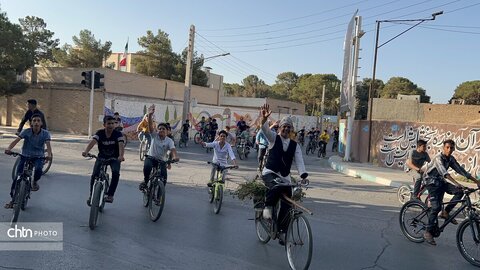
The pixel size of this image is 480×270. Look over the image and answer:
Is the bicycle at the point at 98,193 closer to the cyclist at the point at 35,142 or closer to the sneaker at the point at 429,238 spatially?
the cyclist at the point at 35,142

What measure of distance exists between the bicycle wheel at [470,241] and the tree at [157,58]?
4810 cm

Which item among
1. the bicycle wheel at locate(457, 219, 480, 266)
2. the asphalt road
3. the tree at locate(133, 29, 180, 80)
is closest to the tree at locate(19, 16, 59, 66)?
the tree at locate(133, 29, 180, 80)

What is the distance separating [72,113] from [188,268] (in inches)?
1068

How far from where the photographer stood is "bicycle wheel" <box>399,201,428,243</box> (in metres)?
7.38

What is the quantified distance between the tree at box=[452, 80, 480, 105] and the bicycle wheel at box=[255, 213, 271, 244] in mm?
73298

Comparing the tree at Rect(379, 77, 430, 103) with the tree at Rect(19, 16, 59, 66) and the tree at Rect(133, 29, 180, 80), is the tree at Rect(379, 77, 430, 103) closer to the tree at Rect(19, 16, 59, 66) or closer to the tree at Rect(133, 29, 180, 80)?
the tree at Rect(133, 29, 180, 80)

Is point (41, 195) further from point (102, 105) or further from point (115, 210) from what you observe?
point (102, 105)

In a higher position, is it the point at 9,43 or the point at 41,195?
the point at 9,43

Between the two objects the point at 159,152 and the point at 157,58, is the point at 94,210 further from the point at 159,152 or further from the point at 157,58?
the point at 157,58

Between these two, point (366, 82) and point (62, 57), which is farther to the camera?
point (366, 82)


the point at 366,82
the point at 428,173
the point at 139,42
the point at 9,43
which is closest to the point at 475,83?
the point at 366,82

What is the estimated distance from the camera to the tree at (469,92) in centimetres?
7123

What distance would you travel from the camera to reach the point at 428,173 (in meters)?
7.44

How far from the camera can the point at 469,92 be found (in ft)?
258
